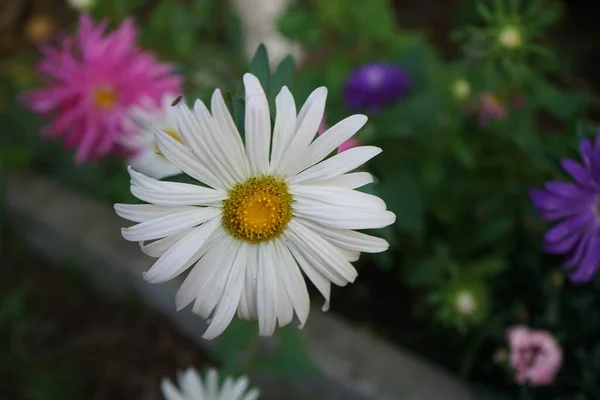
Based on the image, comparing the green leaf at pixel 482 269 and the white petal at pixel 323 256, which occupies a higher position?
the green leaf at pixel 482 269

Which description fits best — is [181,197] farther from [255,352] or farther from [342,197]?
[255,352]

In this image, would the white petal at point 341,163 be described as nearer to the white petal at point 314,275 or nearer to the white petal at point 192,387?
the white petal at point 314,275

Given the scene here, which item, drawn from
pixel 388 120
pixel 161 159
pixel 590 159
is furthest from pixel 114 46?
pixel 590 159

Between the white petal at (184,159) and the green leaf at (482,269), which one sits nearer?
the white petal at (184,159)

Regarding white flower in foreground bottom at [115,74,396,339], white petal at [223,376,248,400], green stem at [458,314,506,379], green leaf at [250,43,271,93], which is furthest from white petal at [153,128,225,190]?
green stem at [458,314,506,379]

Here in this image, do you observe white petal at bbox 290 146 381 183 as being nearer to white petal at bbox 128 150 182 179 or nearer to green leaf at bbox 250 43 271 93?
green leaf at bbox 250 43 271 93

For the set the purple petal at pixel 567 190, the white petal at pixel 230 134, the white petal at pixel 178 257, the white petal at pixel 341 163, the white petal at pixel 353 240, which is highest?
the purple petal at pixel 567 190

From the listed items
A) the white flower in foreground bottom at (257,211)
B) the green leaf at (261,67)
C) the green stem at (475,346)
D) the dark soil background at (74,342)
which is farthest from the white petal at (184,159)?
the dark soil background at (74,342)
